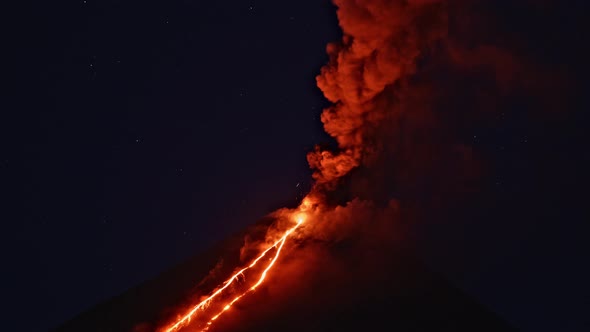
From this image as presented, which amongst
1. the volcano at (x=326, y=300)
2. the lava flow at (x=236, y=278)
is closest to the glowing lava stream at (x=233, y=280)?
A: the lava flow at (x=236, y=278)

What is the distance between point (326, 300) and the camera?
10.5 meters

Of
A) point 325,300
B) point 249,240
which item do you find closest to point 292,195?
point 249,240

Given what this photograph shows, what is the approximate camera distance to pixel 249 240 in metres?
12.4

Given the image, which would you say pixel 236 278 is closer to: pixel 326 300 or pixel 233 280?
pixel 233 280

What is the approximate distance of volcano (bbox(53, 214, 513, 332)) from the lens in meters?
10.0

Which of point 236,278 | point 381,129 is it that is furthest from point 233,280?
point 381,129

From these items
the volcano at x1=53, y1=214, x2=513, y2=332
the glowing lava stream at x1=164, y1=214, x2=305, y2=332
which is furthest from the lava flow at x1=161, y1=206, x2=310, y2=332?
the volcano at x1=53, y1=214, x2=513, y2=332

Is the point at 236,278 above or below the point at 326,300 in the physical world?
above

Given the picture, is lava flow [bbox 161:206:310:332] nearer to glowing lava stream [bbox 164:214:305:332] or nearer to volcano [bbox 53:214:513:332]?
glowing lava stream [bbox 164:214:305:332]

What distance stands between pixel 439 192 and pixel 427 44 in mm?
4361

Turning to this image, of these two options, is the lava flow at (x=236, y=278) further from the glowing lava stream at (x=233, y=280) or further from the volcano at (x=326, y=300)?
the volcano at (x=326, y=300)

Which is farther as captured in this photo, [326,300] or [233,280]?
[233,280]

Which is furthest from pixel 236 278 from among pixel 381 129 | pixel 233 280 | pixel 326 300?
pixel 381 129

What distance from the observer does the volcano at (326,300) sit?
10031mm
